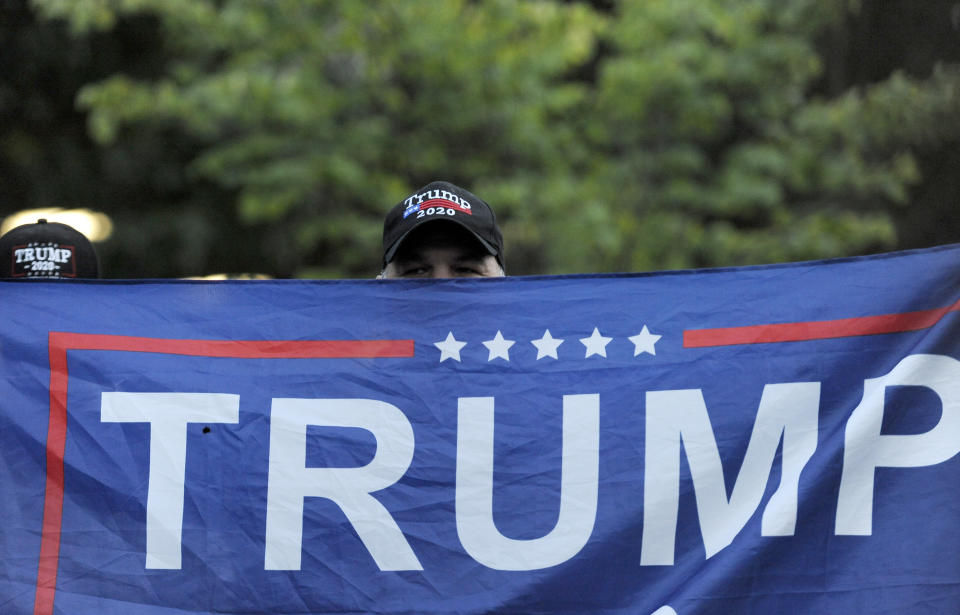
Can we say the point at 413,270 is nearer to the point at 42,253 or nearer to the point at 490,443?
the point at 490,443

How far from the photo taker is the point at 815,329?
384 centimetres

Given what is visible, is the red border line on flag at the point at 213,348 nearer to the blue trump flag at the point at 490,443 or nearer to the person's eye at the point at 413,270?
the blue trump flag at the point at 490,443

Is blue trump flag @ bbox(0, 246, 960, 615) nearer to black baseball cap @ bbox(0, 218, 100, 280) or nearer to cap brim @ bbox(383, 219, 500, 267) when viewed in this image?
cap brim @ bbox(383, 219, 500, 267)

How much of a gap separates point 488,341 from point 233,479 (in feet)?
2.75

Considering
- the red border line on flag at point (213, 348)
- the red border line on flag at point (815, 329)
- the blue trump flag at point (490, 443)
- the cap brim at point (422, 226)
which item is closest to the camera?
the blue trump flag at point (490, 443)

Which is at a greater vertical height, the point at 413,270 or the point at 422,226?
the point at 422,226

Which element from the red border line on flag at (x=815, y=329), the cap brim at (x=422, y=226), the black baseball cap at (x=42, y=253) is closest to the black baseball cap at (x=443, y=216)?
the cap brim at (x=422, y=226)

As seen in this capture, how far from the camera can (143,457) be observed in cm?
387

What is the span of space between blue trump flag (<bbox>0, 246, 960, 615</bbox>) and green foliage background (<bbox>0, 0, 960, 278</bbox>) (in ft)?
19.5

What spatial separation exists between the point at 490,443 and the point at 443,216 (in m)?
0.78

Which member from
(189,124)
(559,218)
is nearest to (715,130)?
(559,218)

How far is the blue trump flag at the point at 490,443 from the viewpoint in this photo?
3652 mm

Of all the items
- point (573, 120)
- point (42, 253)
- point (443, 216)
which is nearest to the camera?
point (443, 216)

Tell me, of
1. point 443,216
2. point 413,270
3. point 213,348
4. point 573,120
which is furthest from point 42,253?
point 573,120
